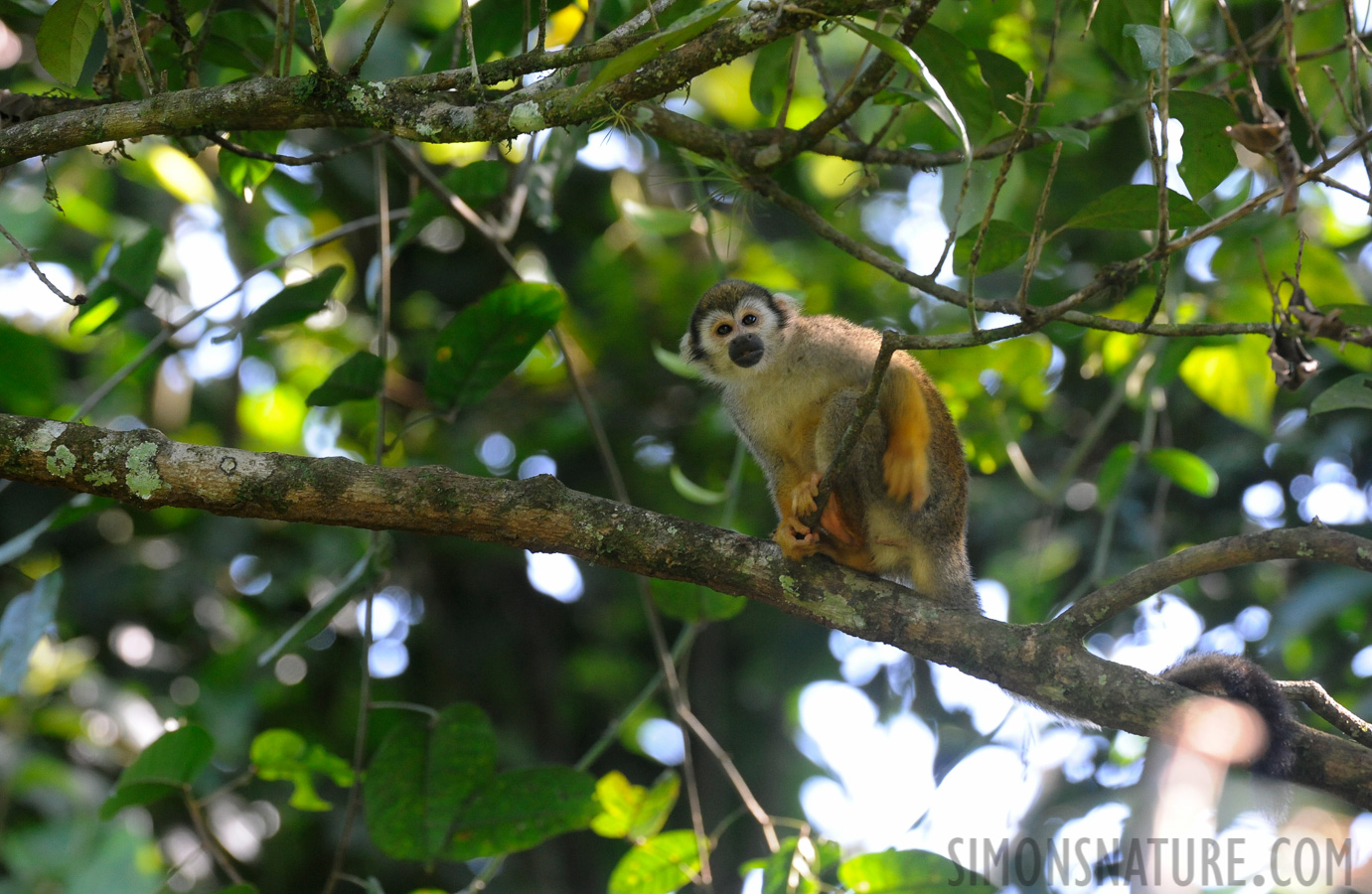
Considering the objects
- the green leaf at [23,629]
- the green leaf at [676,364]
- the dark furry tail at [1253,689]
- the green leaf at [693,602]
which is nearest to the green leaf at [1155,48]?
the dark furry tail at [1253,689]

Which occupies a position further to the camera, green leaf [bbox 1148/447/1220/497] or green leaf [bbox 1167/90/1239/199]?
green leaf [bbox 1148/447/1220/497]

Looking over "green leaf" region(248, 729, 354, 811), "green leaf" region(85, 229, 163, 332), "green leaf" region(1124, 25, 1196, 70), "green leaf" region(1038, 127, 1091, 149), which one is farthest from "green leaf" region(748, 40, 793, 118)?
"green leaf" region(248, 729, 354, 811)

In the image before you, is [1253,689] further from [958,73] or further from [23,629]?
[23,629]

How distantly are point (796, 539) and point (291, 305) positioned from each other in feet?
6.08

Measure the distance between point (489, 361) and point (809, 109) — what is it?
324 centimetres

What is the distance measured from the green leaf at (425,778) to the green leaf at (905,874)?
119cm

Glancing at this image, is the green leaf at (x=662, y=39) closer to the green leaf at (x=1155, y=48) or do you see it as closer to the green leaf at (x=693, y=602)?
the green leaf at (x=1155, y=48)

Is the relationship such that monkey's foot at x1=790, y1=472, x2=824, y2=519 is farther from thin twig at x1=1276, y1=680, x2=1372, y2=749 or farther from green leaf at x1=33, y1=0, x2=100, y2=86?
green leaf at x1=33, y1=0, x2=100, y2=86

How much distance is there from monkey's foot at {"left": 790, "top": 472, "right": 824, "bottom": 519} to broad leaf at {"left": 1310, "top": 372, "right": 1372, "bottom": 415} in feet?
4.09

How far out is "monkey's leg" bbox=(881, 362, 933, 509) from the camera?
3164 millimetres

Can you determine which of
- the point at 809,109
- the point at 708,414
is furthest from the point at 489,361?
the point at 809,109

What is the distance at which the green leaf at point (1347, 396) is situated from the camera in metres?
2.45

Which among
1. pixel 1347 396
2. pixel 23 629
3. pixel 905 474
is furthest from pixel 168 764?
pixel 1347 396

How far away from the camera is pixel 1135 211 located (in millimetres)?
2547
